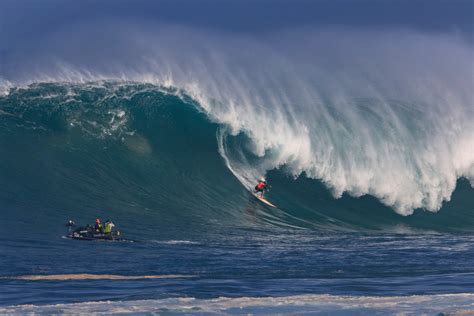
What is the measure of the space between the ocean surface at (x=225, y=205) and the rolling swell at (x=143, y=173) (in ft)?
0.18

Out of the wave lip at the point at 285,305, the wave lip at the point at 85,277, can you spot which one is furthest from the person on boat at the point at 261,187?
the wave lip at the point at 285,305

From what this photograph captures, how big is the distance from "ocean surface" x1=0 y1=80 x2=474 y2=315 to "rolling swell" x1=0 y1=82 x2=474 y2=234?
2.1 inches

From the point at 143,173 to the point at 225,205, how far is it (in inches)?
107

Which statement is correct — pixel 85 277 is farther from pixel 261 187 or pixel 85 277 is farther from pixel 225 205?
pixel 261 187

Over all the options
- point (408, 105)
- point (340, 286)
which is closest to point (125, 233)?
point (340, 286)

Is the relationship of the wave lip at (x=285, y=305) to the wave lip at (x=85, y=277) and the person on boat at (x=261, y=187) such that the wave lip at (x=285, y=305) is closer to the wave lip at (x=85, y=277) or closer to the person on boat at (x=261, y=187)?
the wave lip at (x=85, y=277)

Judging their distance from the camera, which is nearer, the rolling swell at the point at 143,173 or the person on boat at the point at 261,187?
the rolling swell at the point at 143,173

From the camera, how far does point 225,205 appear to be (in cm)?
2042

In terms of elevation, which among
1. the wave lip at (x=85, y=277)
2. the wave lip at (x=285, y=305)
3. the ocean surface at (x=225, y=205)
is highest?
the ocean surface at (x=225, y=205)

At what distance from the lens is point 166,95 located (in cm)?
2516

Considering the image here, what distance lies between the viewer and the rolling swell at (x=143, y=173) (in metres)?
19.4

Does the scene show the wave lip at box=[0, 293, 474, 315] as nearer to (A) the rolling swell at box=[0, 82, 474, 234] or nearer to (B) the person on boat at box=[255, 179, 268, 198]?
(A) the rolling swell at box=[0, 82, 474, 234]

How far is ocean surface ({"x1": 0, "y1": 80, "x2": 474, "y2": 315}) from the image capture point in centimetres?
1193

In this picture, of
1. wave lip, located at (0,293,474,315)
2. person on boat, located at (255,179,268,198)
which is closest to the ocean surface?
wave lip, located at (0,293,474,315)
